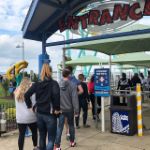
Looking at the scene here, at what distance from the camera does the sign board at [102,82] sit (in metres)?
8.57

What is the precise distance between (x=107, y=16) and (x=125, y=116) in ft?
9.34

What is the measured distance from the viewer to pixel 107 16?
28.6 ft

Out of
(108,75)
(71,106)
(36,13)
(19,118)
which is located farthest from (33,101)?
(36,13)

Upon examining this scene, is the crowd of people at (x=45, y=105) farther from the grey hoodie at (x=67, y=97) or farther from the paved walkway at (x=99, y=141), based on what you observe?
the paved walkway at (x=99, y=141)

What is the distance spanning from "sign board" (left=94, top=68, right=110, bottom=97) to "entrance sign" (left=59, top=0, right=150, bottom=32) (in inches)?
55.2

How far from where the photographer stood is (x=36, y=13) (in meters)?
9.11

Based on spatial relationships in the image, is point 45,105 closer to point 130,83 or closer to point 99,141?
point 99,141

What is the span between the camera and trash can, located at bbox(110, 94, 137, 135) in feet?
26.8

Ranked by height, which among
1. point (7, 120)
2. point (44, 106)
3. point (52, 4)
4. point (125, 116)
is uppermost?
point (52, 4)

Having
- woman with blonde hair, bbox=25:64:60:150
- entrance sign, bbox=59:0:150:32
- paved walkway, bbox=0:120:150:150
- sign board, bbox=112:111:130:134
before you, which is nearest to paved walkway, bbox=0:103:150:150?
paved walkway, bbox=0:120:150:150

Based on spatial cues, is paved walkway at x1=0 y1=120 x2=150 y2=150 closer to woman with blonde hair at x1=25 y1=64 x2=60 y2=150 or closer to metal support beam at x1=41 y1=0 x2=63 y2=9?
woman with blonde hair at x1=25 y1=64 x2=60 y2=150

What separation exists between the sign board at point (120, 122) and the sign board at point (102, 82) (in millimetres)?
630

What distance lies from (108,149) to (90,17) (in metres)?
4.02

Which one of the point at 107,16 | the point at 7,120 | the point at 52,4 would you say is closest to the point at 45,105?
the point at 107,16
